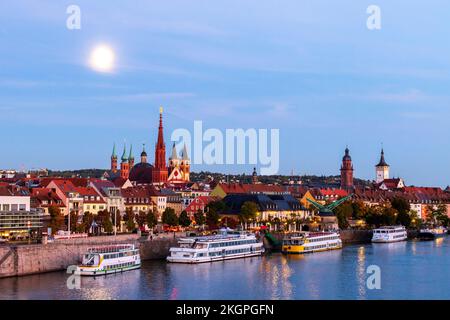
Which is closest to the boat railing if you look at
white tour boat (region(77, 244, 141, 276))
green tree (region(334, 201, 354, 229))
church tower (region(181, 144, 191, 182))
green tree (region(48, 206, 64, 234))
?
white tour boat (region(77, 244, 141, 276))

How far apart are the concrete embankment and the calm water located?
74cm

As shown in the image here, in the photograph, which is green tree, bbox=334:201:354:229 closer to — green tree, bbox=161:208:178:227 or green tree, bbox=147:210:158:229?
green tree, bbox=161:208:178:227

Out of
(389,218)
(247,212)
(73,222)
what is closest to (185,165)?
(389,218)

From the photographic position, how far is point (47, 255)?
130 feet

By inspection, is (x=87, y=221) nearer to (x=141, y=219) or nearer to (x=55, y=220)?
(x=55, y=220)

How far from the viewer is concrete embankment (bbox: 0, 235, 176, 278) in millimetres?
37188

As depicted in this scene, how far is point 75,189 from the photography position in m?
63.6

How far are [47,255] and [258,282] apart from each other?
1015 centimetres

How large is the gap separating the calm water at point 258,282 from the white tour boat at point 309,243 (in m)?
5.83

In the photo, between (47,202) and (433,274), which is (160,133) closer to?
(47,202)

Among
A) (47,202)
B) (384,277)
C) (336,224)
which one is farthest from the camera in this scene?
(336,224)

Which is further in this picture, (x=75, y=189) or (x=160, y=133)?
(x=160, y=133)

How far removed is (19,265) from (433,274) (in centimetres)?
2031
